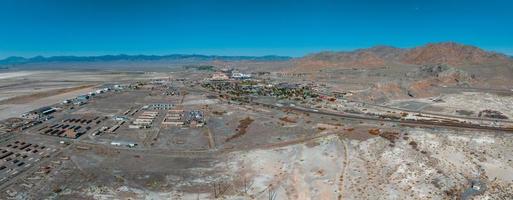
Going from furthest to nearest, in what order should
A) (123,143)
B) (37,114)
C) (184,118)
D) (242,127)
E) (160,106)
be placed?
(160,106) → (37,114) → (184,118) → (242,127) → (123,143)

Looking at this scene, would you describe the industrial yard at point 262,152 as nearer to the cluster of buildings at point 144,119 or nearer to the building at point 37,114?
the building at point 37,114

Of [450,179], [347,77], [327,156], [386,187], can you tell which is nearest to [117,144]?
[327,156]

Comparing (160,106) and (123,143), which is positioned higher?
(160,106)

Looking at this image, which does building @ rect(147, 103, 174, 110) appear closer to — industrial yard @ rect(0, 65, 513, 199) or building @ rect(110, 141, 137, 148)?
industrial yard @ rect(0, 65, 513, 199)

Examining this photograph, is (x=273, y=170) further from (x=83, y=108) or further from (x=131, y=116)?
(x=83, y=108)

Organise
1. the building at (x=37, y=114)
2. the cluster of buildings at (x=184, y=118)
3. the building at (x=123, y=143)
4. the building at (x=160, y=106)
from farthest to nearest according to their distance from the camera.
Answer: the building at (x=160, y=106) → the building at (x=37, y=114) → the cluster of buildings at (x=184, y=118) → the building at (x=123, y=143)

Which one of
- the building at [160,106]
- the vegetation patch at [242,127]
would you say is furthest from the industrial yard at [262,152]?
the building at [160,106]

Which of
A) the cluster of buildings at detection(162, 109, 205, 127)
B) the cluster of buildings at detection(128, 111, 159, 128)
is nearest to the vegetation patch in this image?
the cluster of buildings at detection(162, 109, 205, 127)

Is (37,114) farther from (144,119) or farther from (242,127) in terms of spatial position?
(242,127)

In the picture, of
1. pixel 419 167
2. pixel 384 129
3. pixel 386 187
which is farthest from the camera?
pixel 384 129

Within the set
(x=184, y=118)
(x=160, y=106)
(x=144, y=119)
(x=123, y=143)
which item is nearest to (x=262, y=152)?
(x=123, y=143)

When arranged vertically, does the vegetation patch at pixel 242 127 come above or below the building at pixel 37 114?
above
